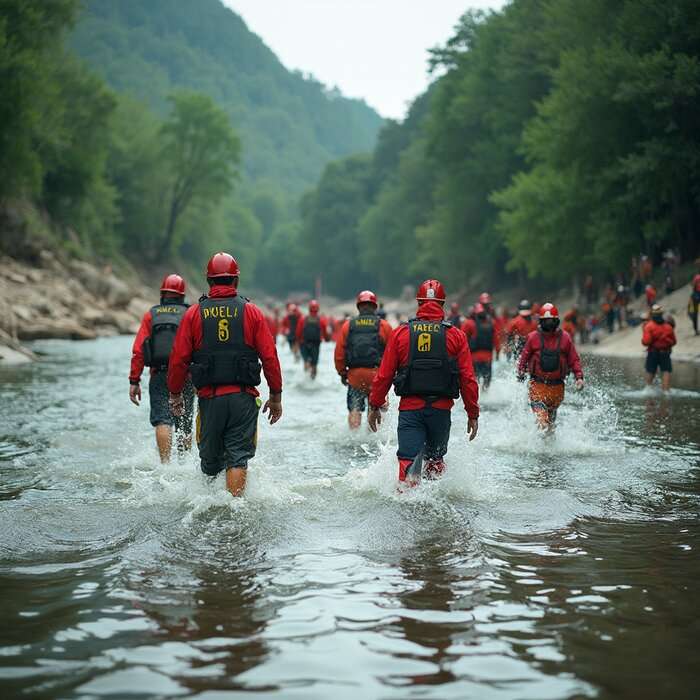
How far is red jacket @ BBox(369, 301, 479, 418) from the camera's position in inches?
289

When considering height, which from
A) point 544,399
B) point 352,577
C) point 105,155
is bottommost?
point 352,577

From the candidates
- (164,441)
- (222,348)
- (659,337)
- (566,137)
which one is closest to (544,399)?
(164,441)

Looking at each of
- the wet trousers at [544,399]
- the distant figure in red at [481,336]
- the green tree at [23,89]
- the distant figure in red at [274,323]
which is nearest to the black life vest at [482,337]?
the distant figure in red at [481,336]

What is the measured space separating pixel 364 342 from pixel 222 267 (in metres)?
4.64

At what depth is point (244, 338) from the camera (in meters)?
6.87

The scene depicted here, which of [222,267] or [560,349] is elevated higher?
[222,267]

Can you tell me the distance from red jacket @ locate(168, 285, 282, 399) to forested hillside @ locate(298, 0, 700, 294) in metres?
27.4

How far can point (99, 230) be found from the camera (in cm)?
6231

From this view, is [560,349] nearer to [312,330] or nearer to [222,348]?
[222,348]

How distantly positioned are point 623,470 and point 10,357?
1994cm

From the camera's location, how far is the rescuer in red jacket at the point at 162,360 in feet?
29.7

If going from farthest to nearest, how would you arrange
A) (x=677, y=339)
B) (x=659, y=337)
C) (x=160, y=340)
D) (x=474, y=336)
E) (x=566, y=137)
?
(x=566, y=137) → (x=677, y=339) → (x=659, y=337) → (x=474, y=336) → (x=160, y=340)

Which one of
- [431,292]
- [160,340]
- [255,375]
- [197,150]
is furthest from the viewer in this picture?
[197,150]

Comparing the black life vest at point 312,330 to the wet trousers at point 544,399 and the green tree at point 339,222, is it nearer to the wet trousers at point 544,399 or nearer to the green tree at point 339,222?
the wet trousers at point 544,399
